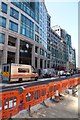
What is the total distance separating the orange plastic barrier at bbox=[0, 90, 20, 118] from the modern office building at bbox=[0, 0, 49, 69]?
2957 centimetres

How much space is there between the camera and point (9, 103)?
6480 millimetres

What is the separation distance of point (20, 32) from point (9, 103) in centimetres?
3771

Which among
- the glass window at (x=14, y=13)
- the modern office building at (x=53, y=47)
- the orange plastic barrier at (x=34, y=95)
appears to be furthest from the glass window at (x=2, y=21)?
the modern office building at (x=53, y=47)

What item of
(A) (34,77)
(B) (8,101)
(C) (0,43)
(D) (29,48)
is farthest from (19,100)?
(D) (29,48)

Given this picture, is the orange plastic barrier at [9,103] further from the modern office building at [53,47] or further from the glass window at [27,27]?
the modern office building at [53,47]

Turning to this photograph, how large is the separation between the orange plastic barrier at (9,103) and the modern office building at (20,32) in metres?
29.6

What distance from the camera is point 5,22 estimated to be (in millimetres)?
37125

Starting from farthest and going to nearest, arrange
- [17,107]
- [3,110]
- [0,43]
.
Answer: [0,43]
[17,107]
[3,110]

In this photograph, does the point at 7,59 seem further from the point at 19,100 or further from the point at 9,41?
the point at 19,100

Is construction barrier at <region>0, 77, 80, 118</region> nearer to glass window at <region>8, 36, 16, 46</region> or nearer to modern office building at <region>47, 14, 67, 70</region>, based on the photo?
glass window at <region>8, 36, 16, 46</region>

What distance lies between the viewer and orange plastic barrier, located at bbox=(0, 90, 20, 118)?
6204 millimetres

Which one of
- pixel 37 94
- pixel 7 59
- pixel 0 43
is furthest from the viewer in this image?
pixel 7 59

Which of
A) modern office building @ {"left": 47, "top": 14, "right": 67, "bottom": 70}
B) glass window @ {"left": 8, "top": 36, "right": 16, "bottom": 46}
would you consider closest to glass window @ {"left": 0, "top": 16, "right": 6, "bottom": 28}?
glass window @ {"left": 8, "top": 36, "right": 16, "bottom": 46}

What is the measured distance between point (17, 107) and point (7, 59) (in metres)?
31.8
